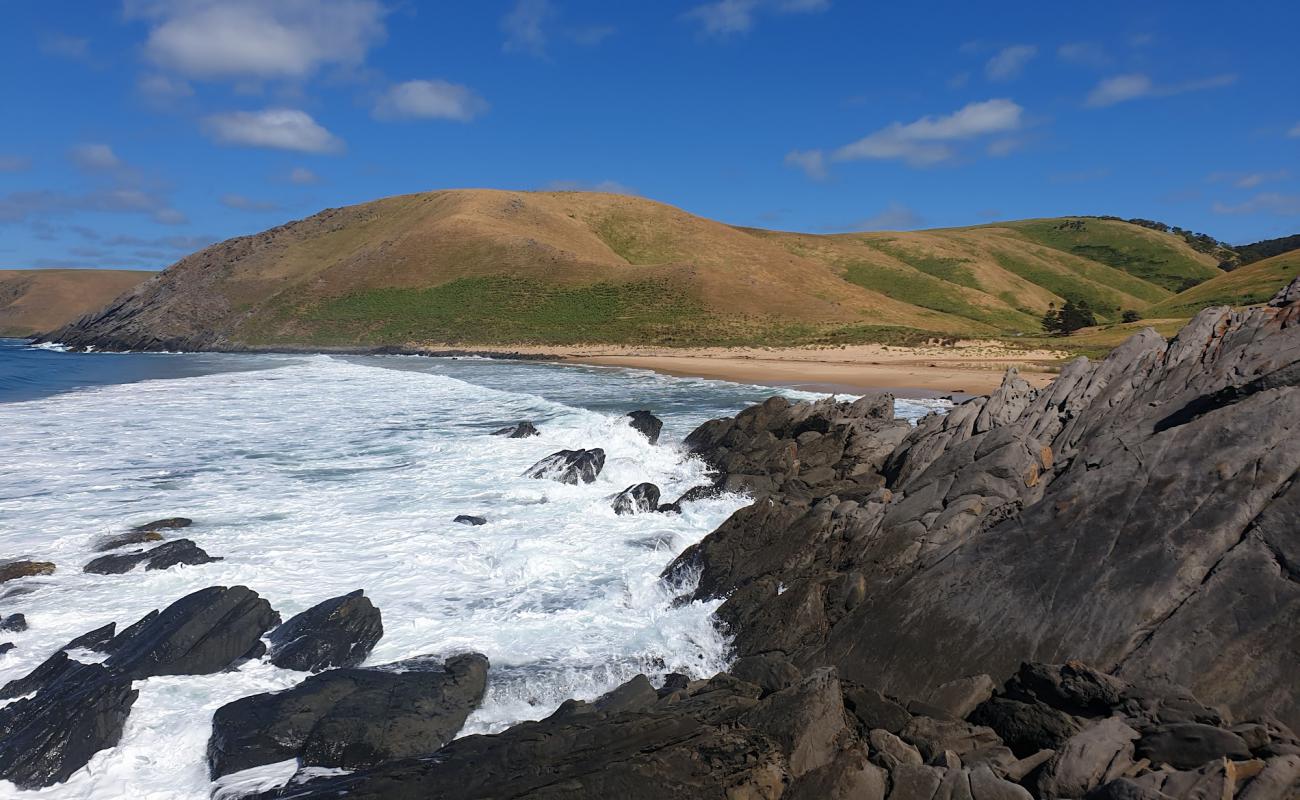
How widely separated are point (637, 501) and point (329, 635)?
8444 millimetres

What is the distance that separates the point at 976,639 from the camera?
880 centimetres

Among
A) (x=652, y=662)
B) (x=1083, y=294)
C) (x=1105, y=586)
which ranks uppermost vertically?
(x=1083, y=294)

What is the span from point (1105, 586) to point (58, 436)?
30.1m

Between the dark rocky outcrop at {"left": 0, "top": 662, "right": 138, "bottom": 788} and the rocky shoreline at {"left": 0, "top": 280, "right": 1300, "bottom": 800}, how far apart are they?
26 mm

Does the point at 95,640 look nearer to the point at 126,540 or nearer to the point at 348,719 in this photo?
the point at 348,719

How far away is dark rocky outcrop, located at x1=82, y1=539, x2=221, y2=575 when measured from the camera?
13367 mm

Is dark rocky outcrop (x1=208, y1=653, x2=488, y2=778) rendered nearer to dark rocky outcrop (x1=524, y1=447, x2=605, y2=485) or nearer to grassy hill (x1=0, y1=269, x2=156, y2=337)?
dark rocky outcrop (x1=524, y1=447, x2=605, y2=485)

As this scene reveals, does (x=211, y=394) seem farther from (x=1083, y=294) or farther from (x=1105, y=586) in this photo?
(x=1083, y=294)

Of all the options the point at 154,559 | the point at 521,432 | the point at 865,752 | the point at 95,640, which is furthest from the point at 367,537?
the point at 865,752

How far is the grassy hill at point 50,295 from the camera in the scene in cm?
16350

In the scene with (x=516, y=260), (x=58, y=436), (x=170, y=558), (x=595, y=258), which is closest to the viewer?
(x=170, y=558)

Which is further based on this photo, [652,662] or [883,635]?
[652,662]

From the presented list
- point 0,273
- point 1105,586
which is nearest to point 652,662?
point 1105,586

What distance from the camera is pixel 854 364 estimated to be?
171 ft
